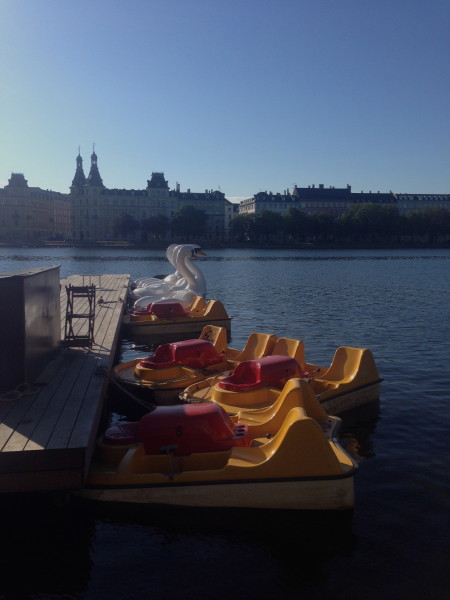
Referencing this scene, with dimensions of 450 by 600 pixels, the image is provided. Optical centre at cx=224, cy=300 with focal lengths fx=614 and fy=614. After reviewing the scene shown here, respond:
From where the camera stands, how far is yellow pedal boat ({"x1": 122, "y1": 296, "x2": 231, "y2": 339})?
21.2 metres

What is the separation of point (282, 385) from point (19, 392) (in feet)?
15.2

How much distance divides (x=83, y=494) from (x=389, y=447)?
5.38m

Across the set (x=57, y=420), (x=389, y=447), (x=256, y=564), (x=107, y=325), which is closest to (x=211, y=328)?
(x=107, y=325)

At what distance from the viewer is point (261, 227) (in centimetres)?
12188

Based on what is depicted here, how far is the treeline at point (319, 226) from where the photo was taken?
121188mm

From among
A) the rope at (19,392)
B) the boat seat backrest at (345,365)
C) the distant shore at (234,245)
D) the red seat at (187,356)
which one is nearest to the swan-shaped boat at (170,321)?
the red seat at (187,356)

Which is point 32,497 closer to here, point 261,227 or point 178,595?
point 178,595

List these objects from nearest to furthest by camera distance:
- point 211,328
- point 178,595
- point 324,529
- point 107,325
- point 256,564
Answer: point 178,595
point 256,564
point 324,529
point 211,328
point 107,325

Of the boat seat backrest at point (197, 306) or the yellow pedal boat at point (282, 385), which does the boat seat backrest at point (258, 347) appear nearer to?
the yellow pedal boat at point (282, 385)

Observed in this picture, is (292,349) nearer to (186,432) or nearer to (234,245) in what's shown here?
(186,432)

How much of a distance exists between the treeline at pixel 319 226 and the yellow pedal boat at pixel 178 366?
108 m

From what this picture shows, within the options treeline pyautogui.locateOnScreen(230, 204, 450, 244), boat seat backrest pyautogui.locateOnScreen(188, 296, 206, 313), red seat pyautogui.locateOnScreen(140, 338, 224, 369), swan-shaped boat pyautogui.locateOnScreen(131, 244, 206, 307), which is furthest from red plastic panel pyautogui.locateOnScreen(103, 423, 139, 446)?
treeline pyautogui.locateOnScreen(230, 204, 450, 244)

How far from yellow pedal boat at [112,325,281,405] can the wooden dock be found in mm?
1110

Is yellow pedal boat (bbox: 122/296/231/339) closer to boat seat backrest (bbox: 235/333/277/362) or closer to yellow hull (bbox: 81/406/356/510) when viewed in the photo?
boat seat backrest (bbox: 235/333/277/362)
